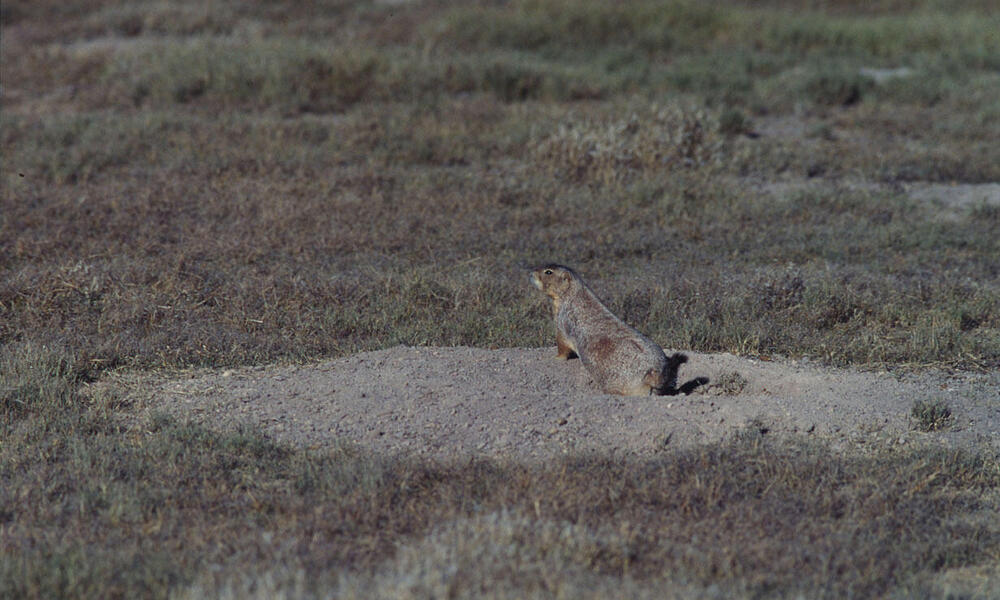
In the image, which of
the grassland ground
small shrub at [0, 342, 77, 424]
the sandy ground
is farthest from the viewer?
small shrub at [0, 342, 77, 424]

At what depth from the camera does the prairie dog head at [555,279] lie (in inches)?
274

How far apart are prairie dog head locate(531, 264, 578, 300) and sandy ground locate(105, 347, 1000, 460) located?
52 centimetres

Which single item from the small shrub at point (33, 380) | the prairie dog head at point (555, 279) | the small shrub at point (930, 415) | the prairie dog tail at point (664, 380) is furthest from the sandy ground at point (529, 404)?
the prairie dog head at point (555, 279)

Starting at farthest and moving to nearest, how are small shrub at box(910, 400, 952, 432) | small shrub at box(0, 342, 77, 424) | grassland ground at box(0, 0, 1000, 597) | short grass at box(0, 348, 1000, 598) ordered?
small shrub at box(0, 342, 77, 424), small shrub at box(910, 400, 952, 432), grassland ground at box(0, 0, 1000, 597), short grass at box(0, 348, 1000, 598)

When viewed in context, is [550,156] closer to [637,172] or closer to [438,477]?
[637,172]

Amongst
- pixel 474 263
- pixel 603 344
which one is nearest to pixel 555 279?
pixel 603 344

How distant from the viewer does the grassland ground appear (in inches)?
175

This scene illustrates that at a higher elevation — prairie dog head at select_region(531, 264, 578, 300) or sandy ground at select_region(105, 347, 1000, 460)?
prairie dog head at select_region(531, 264, 578, 300)

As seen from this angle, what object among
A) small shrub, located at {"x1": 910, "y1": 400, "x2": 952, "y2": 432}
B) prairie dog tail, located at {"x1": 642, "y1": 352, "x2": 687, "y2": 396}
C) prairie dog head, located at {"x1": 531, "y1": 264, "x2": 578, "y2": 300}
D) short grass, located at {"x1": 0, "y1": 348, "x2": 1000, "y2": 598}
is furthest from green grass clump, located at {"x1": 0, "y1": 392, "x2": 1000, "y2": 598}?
prairie dog head, located at {"x1": 531, "y1": 264, "x2": 578, "y2": 300}

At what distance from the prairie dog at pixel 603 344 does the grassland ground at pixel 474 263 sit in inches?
27.5

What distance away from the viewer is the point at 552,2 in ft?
70.4

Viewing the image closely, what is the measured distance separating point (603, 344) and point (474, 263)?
294 centimetres

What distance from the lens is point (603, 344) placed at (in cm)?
646

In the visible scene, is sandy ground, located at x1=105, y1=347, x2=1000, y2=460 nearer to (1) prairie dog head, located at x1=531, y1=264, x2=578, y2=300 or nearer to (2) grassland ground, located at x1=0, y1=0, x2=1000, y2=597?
(2) grassland ground, located at x1=0, y1=0, x2=1000, y2=597
